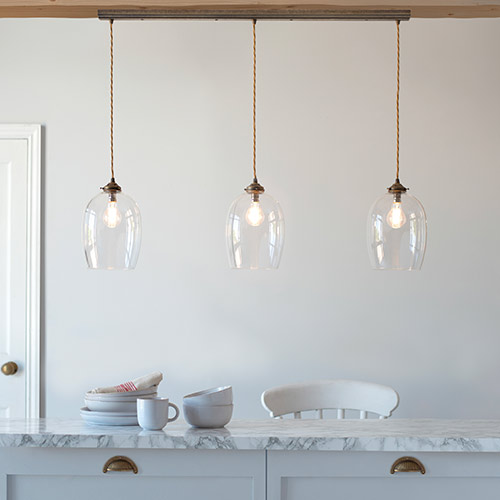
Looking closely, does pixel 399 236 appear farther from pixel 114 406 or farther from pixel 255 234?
pixel 114 406

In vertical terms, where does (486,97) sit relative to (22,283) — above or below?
above

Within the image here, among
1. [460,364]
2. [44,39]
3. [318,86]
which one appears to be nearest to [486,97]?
[318,86]

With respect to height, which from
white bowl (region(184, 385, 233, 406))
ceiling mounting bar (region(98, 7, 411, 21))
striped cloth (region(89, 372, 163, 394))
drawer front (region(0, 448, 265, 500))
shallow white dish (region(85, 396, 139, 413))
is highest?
ceiling mounting bar (region(98, 7, 411, 21))

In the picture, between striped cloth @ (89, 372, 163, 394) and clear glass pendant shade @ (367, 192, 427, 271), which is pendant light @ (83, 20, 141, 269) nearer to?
striped cloth @ (89, 372, 163, 394)

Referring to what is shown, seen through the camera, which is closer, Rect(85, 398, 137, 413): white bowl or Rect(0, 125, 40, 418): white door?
Rect(85, 398, 137, 413): white bowl

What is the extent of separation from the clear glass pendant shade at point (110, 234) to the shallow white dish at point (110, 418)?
0.49 metres

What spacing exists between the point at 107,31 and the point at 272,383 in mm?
1975

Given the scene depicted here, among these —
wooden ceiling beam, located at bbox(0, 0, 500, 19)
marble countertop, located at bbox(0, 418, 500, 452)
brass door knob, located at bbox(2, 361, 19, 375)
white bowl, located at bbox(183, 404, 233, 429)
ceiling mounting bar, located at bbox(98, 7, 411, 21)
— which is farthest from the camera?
brass door knob, located at bbox(2, 361, 19, 375)

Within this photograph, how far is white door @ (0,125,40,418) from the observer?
335 centimetres

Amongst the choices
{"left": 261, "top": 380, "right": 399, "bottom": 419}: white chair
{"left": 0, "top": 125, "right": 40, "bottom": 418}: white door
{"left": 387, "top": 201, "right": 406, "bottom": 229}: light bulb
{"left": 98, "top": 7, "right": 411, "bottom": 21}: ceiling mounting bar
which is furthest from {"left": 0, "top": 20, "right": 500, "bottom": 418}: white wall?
{"left": 387, "top": 201, "right": 406, "bottom": 229}: light bulb

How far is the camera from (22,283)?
133 inches

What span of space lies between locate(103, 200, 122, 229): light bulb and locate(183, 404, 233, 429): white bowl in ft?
2.08

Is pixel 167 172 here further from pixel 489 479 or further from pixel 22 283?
pixel 489 479

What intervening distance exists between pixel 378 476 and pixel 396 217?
2.58 ft
